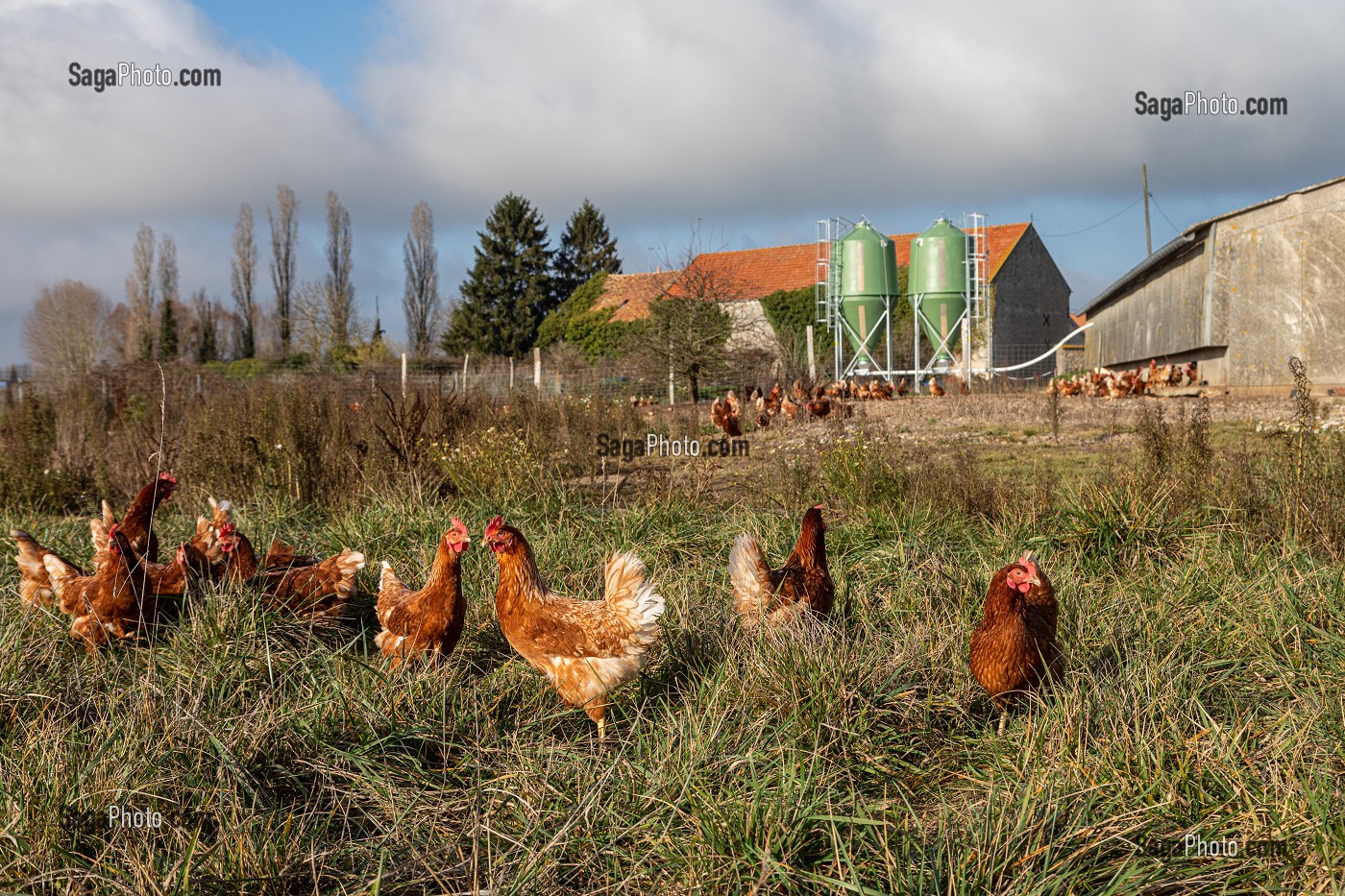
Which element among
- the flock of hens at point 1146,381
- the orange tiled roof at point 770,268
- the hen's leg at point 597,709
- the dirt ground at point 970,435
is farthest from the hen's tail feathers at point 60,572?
the orange tiled roof at point 770,268

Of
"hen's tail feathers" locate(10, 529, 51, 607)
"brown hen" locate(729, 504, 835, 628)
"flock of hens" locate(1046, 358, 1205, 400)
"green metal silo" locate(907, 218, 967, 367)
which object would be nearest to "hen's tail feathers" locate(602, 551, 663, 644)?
"brown hen" locate(729, 504, 835, 628)

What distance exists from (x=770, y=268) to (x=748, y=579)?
33203 mm

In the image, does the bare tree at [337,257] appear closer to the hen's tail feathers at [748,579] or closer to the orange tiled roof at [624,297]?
the orange tiled roof at [624,297]

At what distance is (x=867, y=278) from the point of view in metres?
27.4

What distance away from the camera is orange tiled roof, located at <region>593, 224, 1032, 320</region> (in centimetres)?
3422

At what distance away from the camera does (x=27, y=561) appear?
4.52 meters

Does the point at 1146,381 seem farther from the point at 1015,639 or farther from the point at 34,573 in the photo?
the point at 34,573

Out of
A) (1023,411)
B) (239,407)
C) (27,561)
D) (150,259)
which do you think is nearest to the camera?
(27,561)

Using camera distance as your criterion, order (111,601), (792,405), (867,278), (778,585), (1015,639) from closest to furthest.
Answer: (1015,639) → (111,601) → (778,585) → (792,405) → (867,278)

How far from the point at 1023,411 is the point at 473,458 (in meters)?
10.8

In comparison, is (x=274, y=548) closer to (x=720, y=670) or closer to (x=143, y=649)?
(x=143, y=649)

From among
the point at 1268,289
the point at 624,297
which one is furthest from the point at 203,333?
the point at 1268,289

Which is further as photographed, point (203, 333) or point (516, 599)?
point (203, 333)

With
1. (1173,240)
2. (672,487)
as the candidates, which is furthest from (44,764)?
(1173,240)
